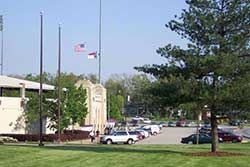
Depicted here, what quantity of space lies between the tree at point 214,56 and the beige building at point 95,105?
6179 centimetres

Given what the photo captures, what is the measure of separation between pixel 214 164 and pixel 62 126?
155ft

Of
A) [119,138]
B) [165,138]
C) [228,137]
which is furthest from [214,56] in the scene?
[165,138]

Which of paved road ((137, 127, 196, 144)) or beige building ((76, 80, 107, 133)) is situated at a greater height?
beige building ((76, 80, 107, 133))

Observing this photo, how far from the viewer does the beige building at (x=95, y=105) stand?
9200cm

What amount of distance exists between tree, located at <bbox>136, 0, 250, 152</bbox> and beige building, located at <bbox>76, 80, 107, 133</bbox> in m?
61.8

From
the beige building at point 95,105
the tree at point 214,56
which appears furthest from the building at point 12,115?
the tree at point 214,56

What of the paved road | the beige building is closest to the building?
the paved road

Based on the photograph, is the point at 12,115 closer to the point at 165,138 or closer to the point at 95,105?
the point at 165,138

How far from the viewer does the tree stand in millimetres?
26734

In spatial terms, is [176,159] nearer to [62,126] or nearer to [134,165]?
[134,165]

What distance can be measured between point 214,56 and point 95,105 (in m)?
69.9

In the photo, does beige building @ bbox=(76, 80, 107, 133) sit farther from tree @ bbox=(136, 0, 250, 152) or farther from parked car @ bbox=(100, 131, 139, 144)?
tree @ bbox=(136, 0, 250, 152)

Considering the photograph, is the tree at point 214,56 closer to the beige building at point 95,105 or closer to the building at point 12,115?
the building at point 12,115

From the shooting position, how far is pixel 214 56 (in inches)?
1045
